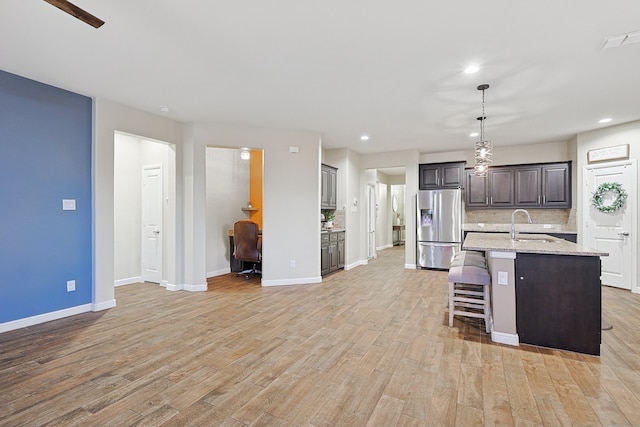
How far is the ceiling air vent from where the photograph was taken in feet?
8.13

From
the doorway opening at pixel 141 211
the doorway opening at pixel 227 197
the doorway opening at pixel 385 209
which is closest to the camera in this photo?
the doorway opening at pixel 141 211

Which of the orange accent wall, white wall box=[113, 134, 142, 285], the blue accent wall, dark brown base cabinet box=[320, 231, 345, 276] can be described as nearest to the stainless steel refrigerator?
dark brown base cabinet box=[320, 231, 345, 276]

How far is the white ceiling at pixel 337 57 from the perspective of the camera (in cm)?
222

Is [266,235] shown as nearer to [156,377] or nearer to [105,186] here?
[105,186]

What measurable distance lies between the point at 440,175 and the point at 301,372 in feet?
18.8

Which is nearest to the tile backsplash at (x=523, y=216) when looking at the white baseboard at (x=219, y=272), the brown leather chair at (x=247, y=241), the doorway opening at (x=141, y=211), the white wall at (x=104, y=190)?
the brown leather chair at (x=247, y=241)

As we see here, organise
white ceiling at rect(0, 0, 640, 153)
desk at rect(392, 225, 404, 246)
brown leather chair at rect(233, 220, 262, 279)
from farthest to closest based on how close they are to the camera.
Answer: desk at rect(392, 225, 404, 246) < brown leather chair at rect(233, 220, 262, 279) < white ceiling at rect(0, 0, 640, 153)

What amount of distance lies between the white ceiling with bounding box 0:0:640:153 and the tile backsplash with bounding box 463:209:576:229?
2181 millimetres

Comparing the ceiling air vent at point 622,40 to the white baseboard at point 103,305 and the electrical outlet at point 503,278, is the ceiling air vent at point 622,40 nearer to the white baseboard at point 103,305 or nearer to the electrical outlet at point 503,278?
the electrical outlet at point 503,278

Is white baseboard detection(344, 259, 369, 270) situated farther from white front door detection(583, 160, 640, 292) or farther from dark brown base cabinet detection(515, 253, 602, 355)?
white front door detection(583, 160, 640, 292)

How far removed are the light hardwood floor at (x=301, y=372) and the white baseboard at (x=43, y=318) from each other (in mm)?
126

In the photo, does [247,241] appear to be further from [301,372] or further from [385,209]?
[385,209]

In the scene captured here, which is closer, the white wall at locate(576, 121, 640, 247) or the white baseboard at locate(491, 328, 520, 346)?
the white baseboard at locate(491, 328, 520, 346)

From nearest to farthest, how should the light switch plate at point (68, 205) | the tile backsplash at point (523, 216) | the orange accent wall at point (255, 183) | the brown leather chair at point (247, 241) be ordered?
1. the light switch plate at point (68, 205)
2. the brown leather chair at point (247, 241)
3. the tile backsplash at point (523, 216)
4. the orange accent wall at point (255, 183)
